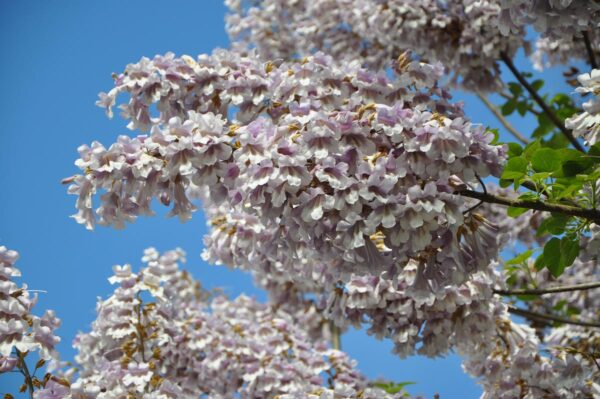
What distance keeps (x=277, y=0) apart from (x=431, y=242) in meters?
6.56

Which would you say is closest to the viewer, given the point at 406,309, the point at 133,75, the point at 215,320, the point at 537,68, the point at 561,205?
the point at 561,205

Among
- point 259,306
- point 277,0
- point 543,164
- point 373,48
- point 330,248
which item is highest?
point 277,0

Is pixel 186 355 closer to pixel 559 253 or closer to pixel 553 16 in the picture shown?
pixel 559 253

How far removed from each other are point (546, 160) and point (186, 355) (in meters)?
2.92

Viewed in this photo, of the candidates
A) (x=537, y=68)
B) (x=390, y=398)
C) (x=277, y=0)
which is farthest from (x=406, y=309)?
(x=277, y=0)

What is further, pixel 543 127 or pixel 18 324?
pixel 543 127

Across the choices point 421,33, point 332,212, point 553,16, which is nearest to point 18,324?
point 332,212

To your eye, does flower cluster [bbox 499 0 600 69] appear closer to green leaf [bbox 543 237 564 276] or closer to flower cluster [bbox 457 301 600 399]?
green leaf [bbox 543 237 564 276]

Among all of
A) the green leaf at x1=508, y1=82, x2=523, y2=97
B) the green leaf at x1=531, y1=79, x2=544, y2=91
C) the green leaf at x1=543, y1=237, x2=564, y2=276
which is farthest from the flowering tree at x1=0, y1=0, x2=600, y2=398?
the green leaf at x1=531, y1=79, x2=544, y2=91

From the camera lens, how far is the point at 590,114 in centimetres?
249

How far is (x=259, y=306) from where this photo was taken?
357 inches

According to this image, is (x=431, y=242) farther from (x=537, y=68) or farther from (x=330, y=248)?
(x=537, y=68)

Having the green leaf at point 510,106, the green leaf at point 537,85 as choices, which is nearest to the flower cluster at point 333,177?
the green leaf at point 510,106

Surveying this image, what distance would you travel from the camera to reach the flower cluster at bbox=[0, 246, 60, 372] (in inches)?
112
